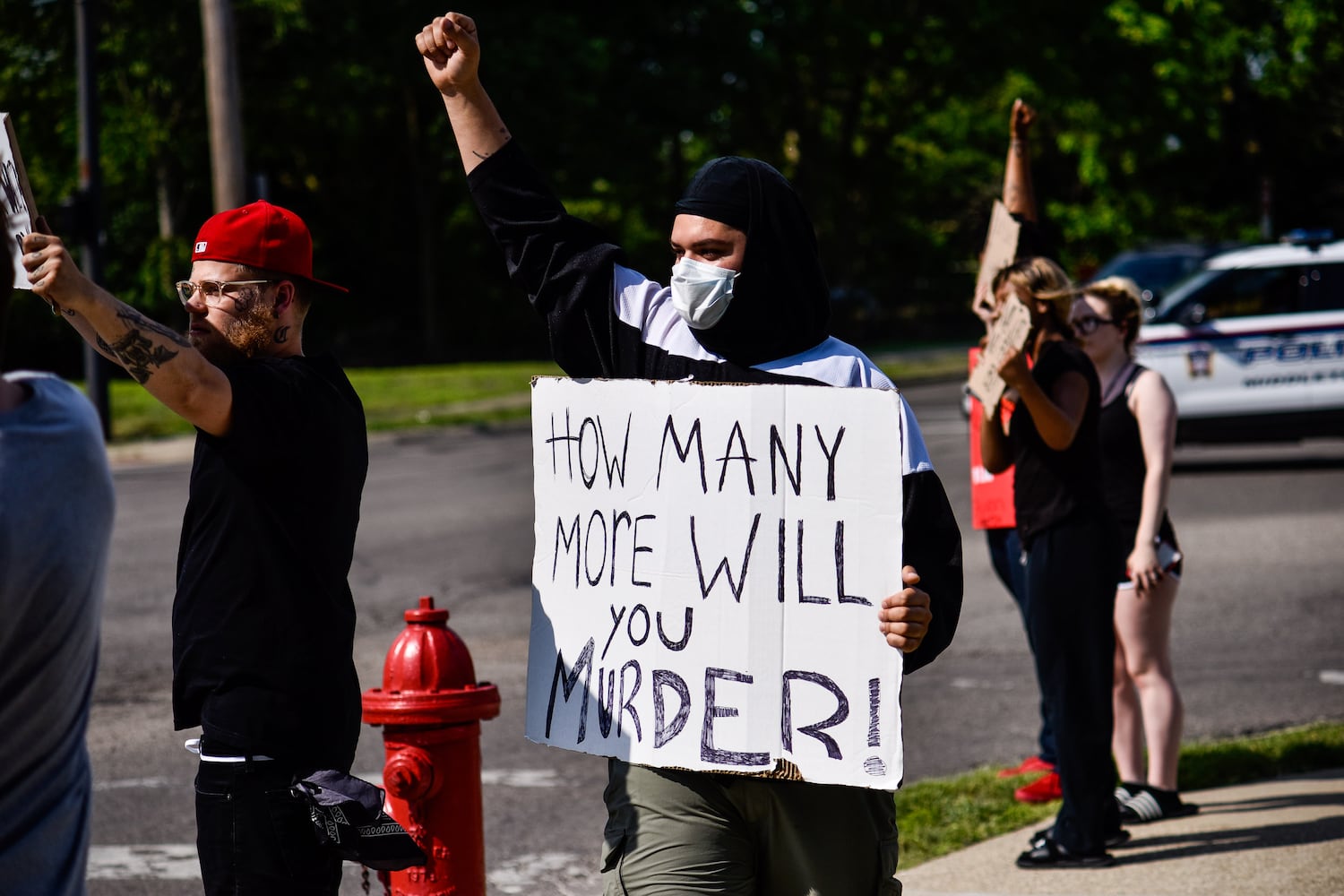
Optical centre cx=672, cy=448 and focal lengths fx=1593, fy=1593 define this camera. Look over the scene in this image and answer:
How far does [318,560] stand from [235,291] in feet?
1.84

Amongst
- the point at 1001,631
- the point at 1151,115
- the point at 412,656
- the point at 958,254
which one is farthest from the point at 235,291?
the point at 958,254

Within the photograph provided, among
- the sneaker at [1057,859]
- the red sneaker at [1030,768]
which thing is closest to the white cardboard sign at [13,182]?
the sneaker at [1057,859]

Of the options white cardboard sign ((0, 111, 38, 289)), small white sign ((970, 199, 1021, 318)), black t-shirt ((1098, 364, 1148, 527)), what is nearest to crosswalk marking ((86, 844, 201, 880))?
white cardboard sign ((0, 111, 38, 289))

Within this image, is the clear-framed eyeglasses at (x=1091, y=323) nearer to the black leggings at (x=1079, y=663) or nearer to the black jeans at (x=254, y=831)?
the black leggings at (x=1079, y=663)

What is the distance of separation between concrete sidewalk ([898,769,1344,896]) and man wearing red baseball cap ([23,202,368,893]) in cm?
235

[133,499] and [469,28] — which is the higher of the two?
[469,28]

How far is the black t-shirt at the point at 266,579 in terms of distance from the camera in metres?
2.96

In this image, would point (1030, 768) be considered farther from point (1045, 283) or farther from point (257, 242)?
point (257, 242)

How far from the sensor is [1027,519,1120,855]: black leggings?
192 inches

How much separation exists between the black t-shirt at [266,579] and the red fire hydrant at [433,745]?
0.55 m

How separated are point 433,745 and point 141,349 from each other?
1.33m

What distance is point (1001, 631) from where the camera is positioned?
29.2ft

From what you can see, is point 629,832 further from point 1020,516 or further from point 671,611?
point 1020,516

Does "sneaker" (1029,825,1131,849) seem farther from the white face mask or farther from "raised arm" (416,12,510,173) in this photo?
"raised arm" (416,12,510,173)
